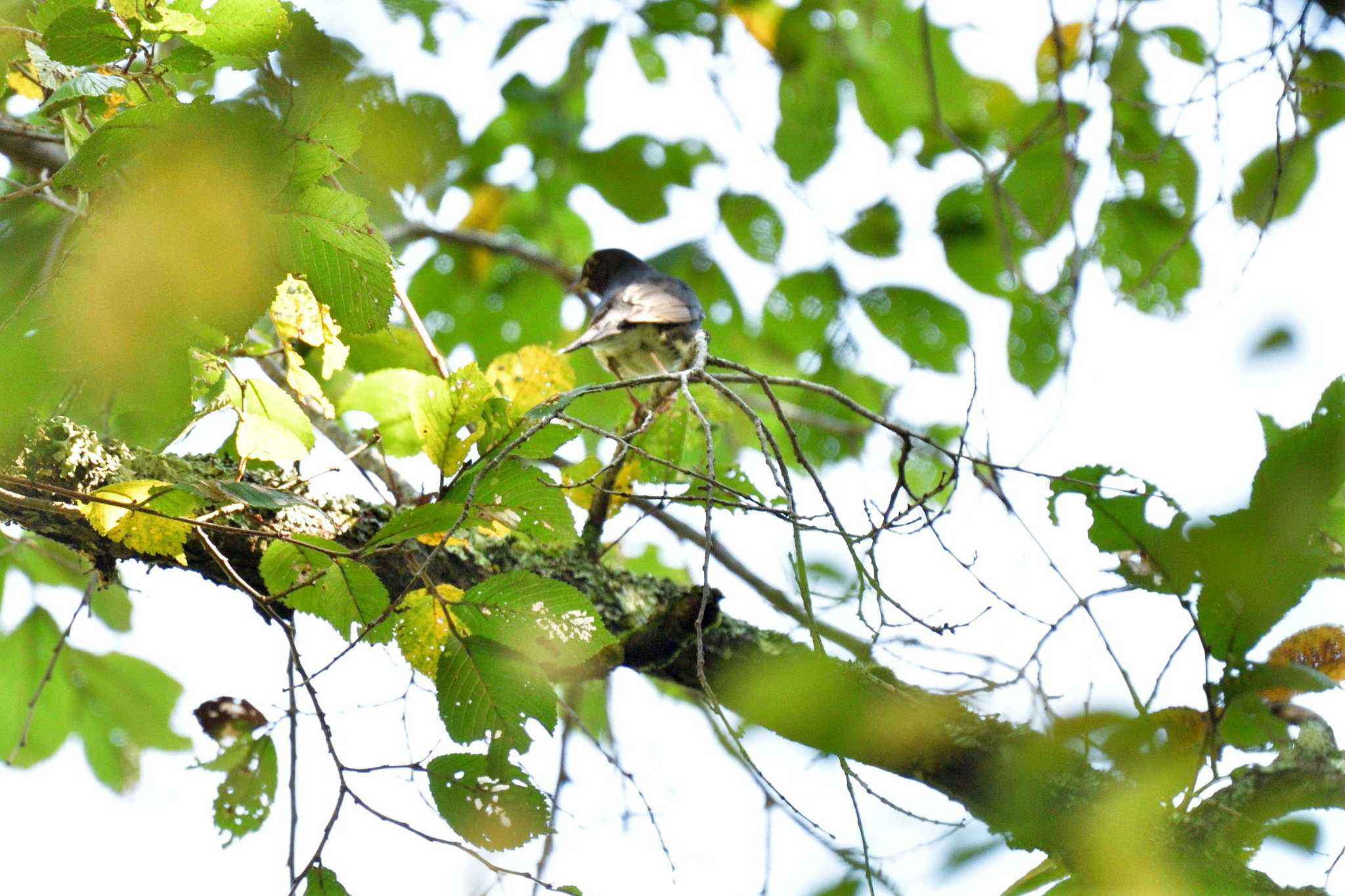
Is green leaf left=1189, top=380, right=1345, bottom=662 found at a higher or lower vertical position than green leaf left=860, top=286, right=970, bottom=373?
lower

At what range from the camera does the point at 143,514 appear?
1.49 meters

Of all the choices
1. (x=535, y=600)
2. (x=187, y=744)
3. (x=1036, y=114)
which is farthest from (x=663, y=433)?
(x=1036, y=114)

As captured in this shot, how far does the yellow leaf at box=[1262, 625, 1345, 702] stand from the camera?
1.88 metres

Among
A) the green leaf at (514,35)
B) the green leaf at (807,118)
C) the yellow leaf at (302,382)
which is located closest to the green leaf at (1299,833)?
the yellow leaf at (302,382)

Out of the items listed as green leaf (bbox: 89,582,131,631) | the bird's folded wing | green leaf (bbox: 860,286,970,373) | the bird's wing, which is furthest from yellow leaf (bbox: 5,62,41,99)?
green leaf (bbox: 860,286,970,373)

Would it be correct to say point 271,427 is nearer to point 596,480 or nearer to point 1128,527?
point 596,480

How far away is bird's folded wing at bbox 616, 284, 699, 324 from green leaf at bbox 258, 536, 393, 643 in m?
2.24

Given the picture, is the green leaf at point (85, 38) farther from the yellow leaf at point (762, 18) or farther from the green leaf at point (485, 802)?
the yellow leaf at point (762, 18)

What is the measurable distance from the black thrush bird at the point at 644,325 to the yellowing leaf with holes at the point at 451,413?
1758 millimetres

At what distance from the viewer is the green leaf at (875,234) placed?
12.6 feet

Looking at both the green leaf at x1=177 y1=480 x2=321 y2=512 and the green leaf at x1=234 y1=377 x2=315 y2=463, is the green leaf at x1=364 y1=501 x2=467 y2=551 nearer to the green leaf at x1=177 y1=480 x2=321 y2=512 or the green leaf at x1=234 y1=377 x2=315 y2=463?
the green leaf at x1=177 y1=480 x2=321 y2=512

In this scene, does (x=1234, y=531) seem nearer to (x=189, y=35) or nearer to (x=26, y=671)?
(x=189, y=35)

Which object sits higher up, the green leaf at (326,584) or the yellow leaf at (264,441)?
the yellow leaf at (264,441)

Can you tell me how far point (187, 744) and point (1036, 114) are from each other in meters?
3.63
